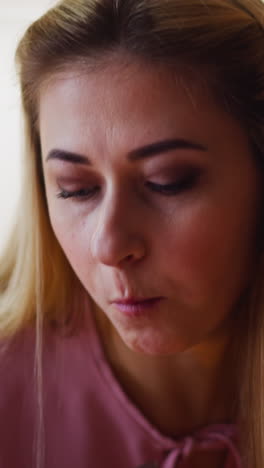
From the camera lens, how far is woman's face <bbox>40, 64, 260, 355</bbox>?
561mm

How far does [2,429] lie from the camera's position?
69 cm

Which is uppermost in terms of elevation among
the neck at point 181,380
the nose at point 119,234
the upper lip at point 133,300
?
the nose at point 119,234

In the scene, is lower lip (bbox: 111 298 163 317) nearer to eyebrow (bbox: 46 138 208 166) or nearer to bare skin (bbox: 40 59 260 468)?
bare skin (bbox: 40 59 260 468)

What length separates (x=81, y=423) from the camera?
730 mm

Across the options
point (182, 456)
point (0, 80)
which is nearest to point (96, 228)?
point (182, 456)

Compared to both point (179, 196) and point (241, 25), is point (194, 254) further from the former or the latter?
point (241, 25)

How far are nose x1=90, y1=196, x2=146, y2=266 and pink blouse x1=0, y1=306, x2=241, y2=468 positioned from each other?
0.83 ft

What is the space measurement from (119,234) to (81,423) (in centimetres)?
32

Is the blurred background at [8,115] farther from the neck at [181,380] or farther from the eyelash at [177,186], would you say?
the eyelash at [177,186]

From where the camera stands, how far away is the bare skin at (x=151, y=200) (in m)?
0.56

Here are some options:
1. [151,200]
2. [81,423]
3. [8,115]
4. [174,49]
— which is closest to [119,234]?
[151,200]

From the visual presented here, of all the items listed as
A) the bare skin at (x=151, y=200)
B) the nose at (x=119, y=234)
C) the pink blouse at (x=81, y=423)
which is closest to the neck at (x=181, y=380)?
the pink blouse at (x=81, y=423)

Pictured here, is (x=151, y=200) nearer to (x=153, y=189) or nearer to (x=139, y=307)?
(x=153, y=189)

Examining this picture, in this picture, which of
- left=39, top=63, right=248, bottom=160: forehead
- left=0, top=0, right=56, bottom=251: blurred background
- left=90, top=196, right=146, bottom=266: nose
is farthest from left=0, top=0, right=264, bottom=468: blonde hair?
left=0, top=0, right=56, bottom=251: blurred background
